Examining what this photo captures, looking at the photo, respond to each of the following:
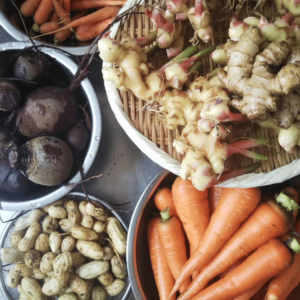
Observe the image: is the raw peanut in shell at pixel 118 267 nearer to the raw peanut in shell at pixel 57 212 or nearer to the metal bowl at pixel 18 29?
the raw peanut in shell at pixel 57 212

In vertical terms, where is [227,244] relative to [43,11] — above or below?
below

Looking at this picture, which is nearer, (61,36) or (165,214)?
(165,214)

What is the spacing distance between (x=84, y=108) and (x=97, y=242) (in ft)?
1.37

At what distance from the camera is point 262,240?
2.81ft

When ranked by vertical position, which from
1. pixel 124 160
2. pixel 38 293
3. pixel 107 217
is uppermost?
pixel 124 160

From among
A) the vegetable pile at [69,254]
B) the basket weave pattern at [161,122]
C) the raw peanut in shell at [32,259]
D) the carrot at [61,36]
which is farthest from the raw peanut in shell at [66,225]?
the carrot at [61,36]

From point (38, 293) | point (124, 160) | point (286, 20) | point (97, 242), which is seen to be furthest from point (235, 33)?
point (38, 293)

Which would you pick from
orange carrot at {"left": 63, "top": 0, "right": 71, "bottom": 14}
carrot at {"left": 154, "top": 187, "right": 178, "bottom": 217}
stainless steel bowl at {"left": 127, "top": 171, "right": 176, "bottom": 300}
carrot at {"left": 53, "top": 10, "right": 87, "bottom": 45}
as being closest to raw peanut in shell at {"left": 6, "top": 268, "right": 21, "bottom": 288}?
stainless steel bowl at {"left": 127, "top": 171, "right": 176, "bottom": 300}

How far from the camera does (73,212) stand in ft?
3.44

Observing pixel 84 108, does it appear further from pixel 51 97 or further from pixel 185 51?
pixel 185 51

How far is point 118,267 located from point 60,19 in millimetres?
787

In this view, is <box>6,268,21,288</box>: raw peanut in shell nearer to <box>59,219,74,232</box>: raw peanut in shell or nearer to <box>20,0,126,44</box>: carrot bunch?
<box>59,219,74,232</box>: raw peanut in shell

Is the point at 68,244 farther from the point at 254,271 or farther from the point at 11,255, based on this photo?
the point at 254,271

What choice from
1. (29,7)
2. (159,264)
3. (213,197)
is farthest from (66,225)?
(29,7)
